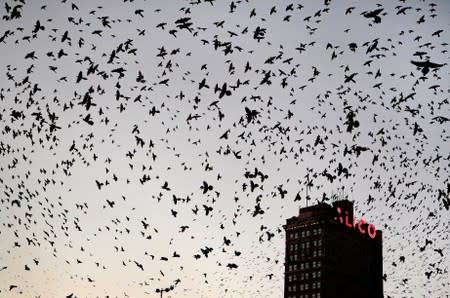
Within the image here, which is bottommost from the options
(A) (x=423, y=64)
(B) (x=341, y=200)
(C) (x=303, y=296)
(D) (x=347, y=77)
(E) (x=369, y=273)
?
(A) (x=423, y=64)

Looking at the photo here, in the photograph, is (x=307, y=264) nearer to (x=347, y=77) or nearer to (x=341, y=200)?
(x=341, y=200)

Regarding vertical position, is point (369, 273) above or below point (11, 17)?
above

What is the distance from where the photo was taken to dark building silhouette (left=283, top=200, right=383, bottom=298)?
164 meters

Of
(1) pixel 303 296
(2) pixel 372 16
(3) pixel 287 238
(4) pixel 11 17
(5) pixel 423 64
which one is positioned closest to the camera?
(5) pixel 423 64

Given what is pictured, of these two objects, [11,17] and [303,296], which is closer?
[11,17]

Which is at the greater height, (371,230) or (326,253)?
(371,230)

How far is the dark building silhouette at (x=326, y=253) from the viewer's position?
538 feet

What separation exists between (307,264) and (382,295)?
A: 133 ft

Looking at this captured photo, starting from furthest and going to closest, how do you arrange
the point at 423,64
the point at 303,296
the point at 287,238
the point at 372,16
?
1. the point at 287,238
2. the point at 303,296
3. the point at 372,16
4. the point at 423,64

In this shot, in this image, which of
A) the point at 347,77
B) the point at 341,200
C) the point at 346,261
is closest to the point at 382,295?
the point at 346,261

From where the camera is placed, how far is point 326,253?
16638cm

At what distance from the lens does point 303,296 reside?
534 ft

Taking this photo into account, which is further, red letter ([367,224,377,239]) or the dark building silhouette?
red letter ([367,224,377,239])

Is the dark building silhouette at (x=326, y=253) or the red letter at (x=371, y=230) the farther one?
the red letter at (x=371, y=230)
